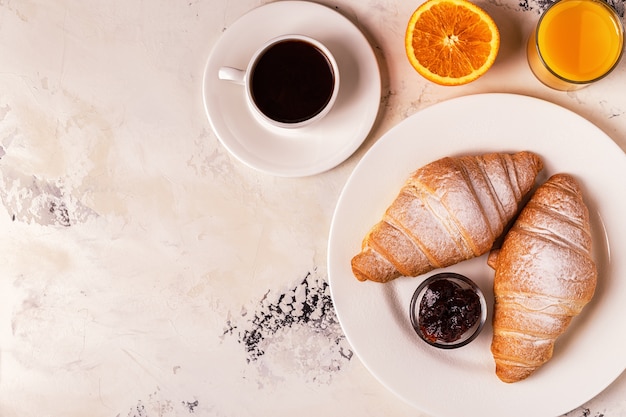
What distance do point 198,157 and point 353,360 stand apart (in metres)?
0.67

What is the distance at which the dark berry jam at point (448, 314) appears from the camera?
141 centimetres

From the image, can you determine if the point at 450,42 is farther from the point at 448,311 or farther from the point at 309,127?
the point at 448,311

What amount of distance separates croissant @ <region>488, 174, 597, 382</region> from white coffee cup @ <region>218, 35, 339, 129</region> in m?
0.55

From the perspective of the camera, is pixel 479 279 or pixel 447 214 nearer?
pixel 447 214

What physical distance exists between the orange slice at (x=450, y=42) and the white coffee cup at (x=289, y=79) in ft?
0.69

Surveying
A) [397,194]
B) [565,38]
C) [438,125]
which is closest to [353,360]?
[397,194]

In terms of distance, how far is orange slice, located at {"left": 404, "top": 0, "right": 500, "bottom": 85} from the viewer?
1.44 meters

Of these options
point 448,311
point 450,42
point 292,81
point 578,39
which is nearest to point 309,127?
point 292,81

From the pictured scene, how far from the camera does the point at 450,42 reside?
1445 millimetres

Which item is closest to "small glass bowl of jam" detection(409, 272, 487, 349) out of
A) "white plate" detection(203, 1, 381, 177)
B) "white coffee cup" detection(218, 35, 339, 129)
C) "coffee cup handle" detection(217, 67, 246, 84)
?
"white plate" detection(203, 1, 381, 177)

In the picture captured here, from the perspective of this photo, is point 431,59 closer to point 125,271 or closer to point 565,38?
point 565,38

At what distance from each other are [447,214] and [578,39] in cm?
54

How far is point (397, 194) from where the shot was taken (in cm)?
151

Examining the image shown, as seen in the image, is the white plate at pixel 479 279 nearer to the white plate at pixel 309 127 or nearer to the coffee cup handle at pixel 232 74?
the white plate at pixel 309 127
